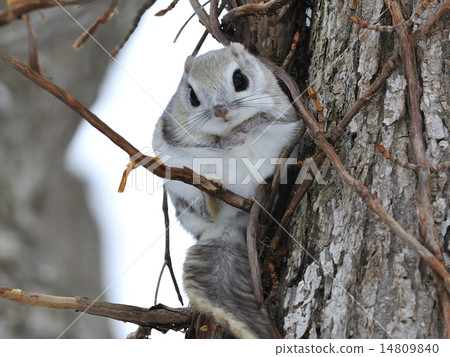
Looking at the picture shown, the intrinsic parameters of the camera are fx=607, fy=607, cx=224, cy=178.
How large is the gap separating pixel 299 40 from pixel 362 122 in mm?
638

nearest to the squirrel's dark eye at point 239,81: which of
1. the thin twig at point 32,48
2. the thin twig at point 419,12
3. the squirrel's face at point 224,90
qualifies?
the squirrel's face at point 224,90

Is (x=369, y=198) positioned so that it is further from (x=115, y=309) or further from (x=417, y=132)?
(x=115, y=309)

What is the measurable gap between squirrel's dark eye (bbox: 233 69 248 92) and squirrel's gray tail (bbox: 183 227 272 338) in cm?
50

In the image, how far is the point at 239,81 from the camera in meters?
2.17

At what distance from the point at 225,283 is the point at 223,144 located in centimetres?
50

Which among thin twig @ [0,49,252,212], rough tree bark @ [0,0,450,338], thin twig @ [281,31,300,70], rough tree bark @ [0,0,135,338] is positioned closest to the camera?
thin twig @ [0,49,252,212]

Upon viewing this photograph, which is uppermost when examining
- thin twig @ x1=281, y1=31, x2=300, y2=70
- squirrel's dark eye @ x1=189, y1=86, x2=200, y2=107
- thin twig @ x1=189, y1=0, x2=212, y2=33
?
thin twig @ x1=189, y1=0, x2=212, y2=33

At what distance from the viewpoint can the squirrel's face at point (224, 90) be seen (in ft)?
6.81

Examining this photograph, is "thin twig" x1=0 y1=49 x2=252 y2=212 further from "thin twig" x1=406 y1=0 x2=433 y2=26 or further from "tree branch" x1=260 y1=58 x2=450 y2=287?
"thin twig" x1=406 y1=0 x2=433 y2=26

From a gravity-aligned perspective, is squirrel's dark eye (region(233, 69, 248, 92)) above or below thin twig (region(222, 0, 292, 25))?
below

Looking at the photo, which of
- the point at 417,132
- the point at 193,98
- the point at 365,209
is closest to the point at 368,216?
the point at 365,209

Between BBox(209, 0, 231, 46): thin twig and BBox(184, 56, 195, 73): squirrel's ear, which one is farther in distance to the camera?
BBox(184, 56, 195, 73): squirrel's ear

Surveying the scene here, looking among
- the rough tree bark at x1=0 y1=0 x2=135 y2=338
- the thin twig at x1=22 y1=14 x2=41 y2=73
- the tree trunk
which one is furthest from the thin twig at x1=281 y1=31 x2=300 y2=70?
the rough tree bark at x1=0 y1=0 x2=135 y2=338

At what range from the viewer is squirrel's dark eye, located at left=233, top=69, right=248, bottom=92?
216cm
